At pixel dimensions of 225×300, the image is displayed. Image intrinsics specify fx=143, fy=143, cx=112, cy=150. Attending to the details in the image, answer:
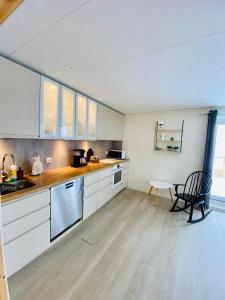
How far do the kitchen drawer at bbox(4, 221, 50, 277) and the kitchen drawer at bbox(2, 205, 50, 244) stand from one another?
0.18 feet

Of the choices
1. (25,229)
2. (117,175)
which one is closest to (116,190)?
(117,175)

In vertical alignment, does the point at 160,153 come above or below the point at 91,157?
above

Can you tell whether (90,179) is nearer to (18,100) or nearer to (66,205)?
(66,205)

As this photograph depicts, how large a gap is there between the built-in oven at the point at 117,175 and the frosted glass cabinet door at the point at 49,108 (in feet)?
5.58

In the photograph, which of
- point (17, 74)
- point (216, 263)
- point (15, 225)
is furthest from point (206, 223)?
point (17, 74)

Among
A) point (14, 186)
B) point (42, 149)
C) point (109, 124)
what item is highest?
point (109, 124)

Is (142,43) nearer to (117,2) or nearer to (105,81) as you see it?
(117,2)

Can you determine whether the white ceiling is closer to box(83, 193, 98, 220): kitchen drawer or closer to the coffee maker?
the coffee maker

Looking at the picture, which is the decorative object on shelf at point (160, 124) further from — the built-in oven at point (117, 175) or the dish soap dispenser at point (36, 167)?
the dish soap dispenser at point (36, 167)

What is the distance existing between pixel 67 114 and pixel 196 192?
10.1ft

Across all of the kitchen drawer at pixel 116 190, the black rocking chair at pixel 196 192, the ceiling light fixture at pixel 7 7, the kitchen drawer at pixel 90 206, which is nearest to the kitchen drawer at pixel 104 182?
the kitchen drawer at pixel 90 206

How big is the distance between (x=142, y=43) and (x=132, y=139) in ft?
10.1

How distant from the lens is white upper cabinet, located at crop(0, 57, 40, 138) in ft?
4.91

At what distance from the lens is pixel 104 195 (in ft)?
9.91
